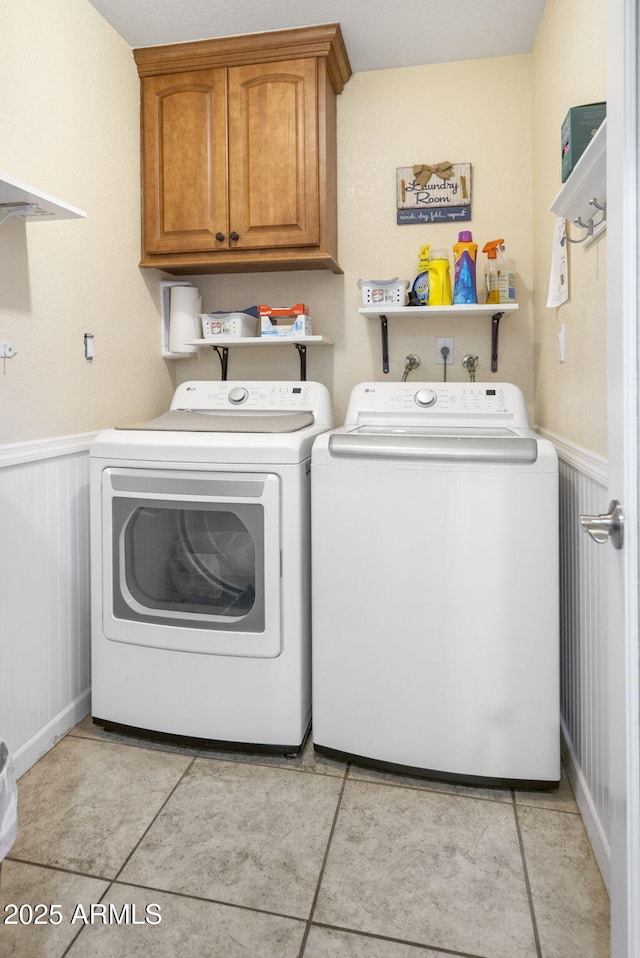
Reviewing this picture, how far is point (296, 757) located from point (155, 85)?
255cm

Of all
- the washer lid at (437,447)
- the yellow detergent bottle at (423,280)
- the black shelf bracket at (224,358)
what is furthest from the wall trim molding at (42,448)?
the yellow detergent bottle at (423,280)

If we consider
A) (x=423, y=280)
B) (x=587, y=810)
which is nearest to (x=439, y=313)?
(x=423, y=280)

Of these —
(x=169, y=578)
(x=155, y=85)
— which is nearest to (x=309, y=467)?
(x=169, y=578)

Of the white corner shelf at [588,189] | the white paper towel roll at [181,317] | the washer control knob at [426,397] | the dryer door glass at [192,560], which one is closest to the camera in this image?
the white corner shelf at [588,189]

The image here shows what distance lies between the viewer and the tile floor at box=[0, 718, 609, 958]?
1.19 meters

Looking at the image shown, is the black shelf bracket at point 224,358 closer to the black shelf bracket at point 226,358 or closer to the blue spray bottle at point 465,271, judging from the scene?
the black shelf bracket at point 226,358

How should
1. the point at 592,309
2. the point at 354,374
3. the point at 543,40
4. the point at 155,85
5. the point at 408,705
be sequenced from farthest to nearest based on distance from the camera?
the point at 354,374 → the point at 155,85 → the point at 543,40 → the point at 408,705 → the point at 592,309

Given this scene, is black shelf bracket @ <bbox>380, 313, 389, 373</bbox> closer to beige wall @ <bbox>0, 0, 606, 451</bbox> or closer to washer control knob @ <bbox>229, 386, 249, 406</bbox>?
beige wall @ <bbox>0, 0, 606, 451</bbox>

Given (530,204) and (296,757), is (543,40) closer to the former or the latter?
(530,204)

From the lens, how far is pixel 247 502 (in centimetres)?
173

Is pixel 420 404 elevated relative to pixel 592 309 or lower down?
lower down

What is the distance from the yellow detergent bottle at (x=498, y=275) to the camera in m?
2.29

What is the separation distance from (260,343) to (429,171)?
0.99 meters

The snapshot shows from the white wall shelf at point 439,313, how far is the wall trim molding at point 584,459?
1.99ft
